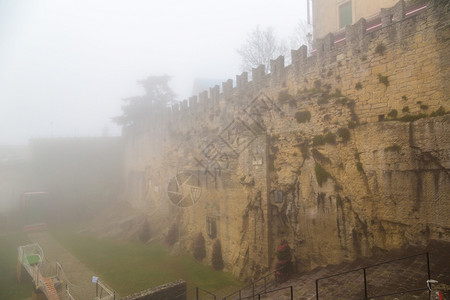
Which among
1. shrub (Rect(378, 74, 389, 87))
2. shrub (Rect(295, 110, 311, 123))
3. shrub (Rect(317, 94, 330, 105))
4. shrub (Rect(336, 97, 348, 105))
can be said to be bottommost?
shrub (Rect(295, 110, 311, 123))

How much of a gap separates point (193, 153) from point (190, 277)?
803cm

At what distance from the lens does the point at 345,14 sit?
14789mm

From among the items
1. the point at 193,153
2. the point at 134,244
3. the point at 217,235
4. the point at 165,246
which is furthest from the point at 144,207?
the point at 217,235

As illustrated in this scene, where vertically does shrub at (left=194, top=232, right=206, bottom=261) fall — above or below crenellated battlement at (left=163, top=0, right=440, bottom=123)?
below

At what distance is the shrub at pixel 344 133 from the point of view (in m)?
9.37

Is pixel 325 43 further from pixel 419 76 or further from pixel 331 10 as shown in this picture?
pixel 331 10

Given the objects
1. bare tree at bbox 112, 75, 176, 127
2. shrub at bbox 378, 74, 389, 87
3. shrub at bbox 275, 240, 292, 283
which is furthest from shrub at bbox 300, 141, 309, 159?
bare tree at bbox 112, 75, 176, 127

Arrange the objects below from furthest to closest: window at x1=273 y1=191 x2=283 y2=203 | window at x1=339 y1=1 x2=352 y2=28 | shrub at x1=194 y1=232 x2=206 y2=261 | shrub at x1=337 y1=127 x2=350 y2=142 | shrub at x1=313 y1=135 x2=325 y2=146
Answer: shrub at x1=194 y1=232 x2=206 y2=261 → window at x1=339 y1=1 x2=352 y2=28 → window at x1=273 y1=191 x2=283 y2=203 → shrub at x1=313 y1=135 x2=325 y2=146 → shrub at x1=337 y1=127 x2=350 y2=142

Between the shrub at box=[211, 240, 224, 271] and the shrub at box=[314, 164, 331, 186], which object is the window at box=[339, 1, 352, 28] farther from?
the shrub at box=[211, 240, 224, 271]

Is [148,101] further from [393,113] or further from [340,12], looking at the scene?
[393,113]

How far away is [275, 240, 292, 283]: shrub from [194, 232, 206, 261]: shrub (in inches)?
232

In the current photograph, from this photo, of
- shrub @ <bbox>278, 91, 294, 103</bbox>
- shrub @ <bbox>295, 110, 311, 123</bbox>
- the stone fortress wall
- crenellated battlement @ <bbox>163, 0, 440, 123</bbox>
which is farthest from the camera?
shrub @ <bbox>278, 91, 294, 103</bbox>

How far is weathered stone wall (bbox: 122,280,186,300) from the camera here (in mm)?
9891

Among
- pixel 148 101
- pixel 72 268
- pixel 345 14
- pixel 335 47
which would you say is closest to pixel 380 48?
pixel 335 47
